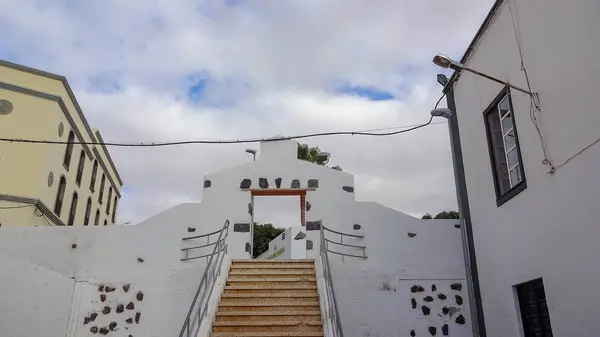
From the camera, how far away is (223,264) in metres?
8.84

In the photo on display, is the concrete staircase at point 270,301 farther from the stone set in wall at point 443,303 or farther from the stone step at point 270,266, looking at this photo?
→ the stone set in wall at point 443,303

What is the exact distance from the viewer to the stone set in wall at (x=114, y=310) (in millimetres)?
8648

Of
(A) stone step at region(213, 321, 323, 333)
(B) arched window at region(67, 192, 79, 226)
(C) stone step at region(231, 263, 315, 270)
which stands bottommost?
(A) stone step at region(213, 321, 323, 333)

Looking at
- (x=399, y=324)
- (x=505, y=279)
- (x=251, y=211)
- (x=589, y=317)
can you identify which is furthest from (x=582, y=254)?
(x=251, y=211)

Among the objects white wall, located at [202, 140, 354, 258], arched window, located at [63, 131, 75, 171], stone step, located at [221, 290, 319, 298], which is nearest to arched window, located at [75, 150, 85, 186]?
arched window, located at [63, 131, 75, 171]

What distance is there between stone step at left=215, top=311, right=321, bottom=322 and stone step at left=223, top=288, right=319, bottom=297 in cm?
60

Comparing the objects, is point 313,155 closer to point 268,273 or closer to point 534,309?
point 268,273

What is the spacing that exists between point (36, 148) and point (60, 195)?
252cm

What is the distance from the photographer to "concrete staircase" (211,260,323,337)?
23.0 ft

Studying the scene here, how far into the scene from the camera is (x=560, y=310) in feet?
19.1

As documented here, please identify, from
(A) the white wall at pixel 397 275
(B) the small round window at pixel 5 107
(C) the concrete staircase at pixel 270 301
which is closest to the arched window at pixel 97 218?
(B) the small round window at pixel 5 107

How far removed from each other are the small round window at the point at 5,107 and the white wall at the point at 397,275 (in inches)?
445

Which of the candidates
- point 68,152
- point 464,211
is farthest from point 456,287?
point 68,152

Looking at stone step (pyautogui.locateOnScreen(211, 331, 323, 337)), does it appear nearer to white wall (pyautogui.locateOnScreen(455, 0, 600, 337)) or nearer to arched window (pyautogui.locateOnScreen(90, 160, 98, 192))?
white wall (pyautogui.locateOnScreen(455, 0, 600, 337))
